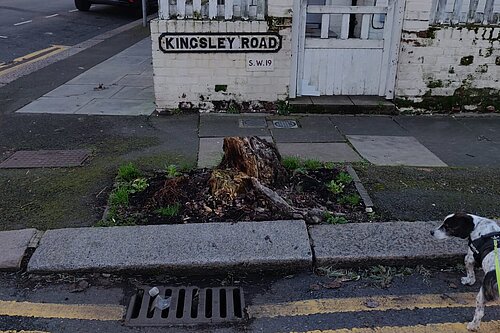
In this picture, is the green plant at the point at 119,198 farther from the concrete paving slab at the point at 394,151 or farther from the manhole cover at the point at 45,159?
the concrete paving slab at the point at 394,151

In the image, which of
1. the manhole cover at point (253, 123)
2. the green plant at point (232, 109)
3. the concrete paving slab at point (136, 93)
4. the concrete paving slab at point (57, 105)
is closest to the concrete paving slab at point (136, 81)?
the concrete paving slab at point (136, 93)

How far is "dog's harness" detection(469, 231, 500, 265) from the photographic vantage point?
2893mm

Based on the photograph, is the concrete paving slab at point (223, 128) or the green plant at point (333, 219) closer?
the green plant at point (333, 219)

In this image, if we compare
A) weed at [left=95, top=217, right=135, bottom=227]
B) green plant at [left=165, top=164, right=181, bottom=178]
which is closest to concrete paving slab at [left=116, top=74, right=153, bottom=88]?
green plant at [left=165, top=164, right=181, bottom=178]

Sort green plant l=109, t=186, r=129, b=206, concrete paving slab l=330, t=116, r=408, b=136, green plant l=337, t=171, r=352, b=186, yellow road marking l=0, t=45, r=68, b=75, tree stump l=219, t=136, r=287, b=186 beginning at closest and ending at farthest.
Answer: green plant l=109, t=186, r=129, b=206 < tree stump l=219, t=136, r=287, b=186 < green plant l=337, t=171, r=352, b=186 < concrete paving slab l=330, t=116, r=408, b=136 < yellow road marking l=0, t=45, r=68, b=75

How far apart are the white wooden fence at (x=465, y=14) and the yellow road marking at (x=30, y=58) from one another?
8517 millimetres

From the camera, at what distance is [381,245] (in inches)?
146

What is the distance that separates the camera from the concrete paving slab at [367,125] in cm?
662

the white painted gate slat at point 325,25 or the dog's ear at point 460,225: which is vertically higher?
the white painted gate slat at point 325,25

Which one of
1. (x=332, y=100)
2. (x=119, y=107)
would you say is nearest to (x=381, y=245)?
(x=332, y=100)

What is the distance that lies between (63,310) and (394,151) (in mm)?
4294

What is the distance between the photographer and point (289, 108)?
7297mm

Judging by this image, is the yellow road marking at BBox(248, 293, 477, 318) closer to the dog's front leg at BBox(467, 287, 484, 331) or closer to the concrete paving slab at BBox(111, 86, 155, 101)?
the dog's front leg at BBox(467, 287, 484, 331)

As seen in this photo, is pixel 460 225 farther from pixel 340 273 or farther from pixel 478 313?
pixel 340 273
